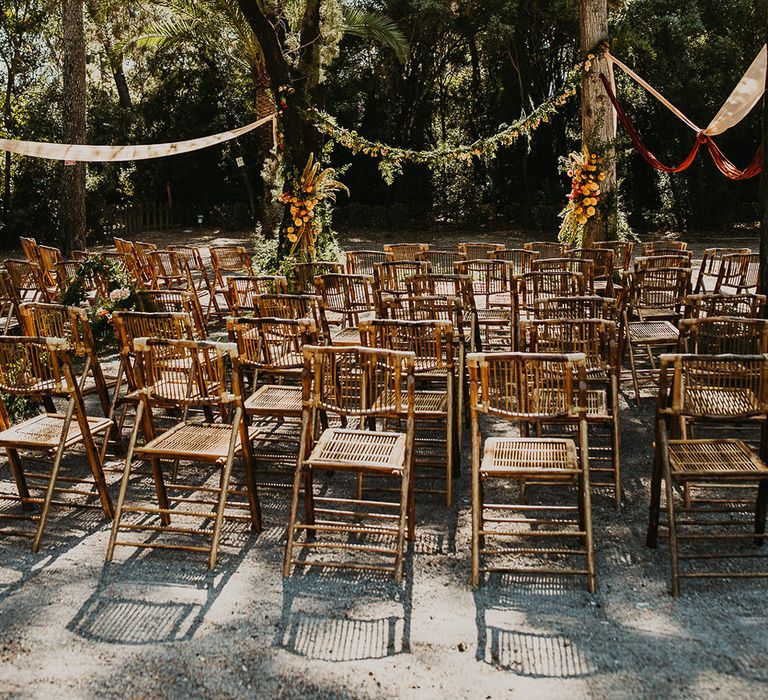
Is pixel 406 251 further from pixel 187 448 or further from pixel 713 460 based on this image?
pixel 713 460

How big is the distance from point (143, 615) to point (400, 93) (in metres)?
23.5

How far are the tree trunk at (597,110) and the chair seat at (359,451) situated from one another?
7817 mm

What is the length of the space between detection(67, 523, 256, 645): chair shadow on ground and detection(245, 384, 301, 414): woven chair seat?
32.2 inches

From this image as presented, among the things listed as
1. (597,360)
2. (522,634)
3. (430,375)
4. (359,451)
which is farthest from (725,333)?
(522,634)

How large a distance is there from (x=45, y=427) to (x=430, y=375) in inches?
94.5

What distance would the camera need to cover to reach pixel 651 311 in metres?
7.55

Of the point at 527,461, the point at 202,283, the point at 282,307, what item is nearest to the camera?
the point at 527,461

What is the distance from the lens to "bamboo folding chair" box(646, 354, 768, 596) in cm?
385

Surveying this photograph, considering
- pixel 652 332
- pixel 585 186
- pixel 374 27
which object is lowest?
pixel 652 332

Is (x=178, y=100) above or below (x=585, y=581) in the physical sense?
above

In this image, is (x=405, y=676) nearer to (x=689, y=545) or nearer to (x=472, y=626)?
(x=472, y=626)

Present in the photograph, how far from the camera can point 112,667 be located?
130 inches

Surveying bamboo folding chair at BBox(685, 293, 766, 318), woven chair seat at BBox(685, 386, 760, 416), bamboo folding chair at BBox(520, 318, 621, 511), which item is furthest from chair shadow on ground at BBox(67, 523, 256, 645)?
bamboo folding chair at BBox(685, 293, 766, 318)

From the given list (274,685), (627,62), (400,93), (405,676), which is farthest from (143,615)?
(400,93)
